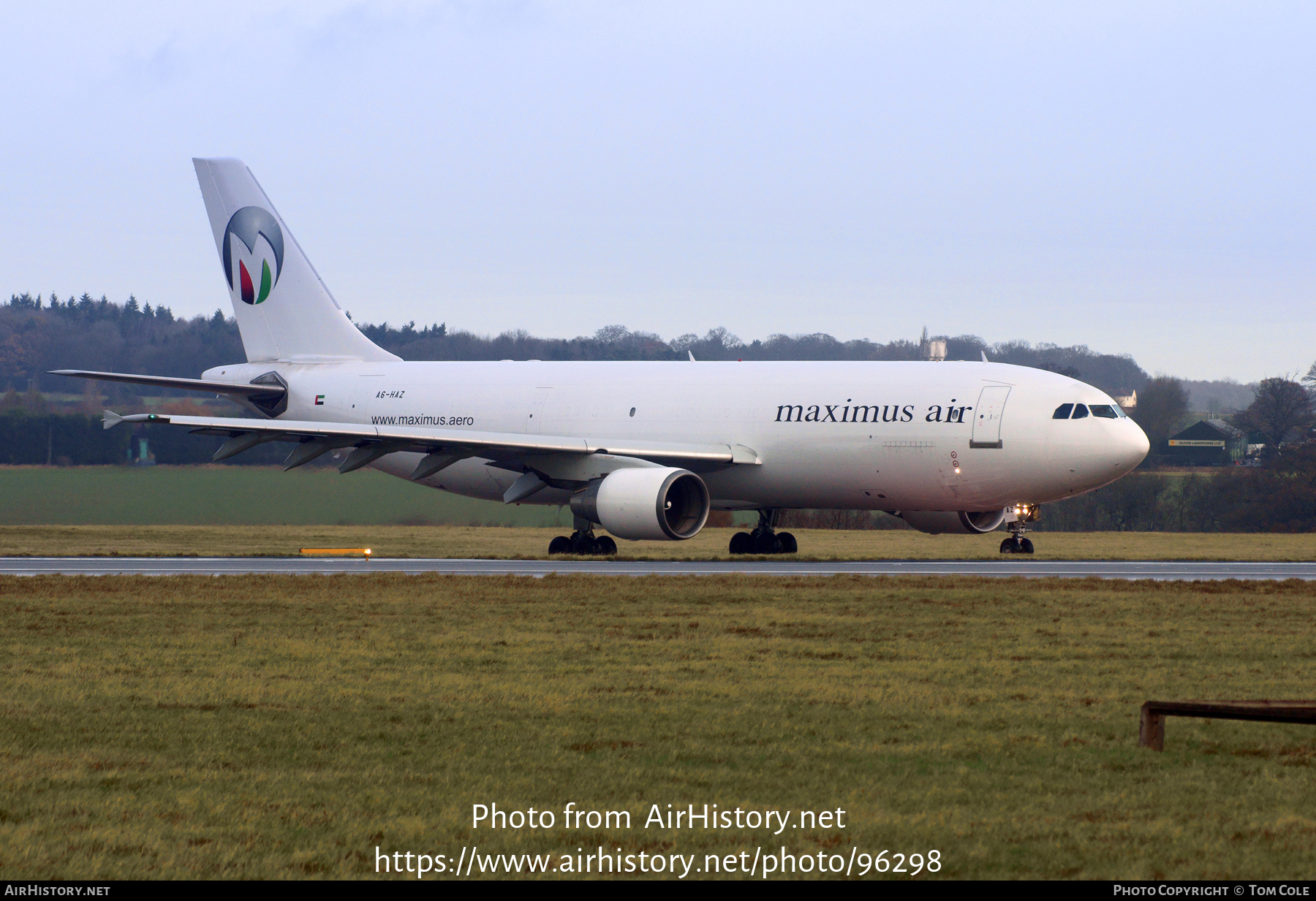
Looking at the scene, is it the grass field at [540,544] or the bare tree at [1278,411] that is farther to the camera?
the bare tree at [1278,411]

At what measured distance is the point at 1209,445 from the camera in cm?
6619

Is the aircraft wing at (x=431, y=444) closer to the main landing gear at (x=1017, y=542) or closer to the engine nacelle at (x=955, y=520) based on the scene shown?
the engine nacelle at (x=955, y=520)

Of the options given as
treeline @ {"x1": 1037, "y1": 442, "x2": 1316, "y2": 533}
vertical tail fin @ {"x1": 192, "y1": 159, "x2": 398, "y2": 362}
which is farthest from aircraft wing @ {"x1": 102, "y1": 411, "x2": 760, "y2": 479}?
treeline @ {"x1": 1037, "y1": 442, "x2": 1316, "y2": 533}

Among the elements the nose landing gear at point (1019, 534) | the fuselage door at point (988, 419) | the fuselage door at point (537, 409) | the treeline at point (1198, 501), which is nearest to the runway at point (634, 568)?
the nose landing gear at point (1019, 534)

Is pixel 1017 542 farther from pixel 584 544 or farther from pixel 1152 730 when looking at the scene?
pixel 1152 730

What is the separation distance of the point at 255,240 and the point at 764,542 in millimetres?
16107

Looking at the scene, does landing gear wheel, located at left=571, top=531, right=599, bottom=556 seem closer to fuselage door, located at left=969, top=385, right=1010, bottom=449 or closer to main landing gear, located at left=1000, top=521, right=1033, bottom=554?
fuselage door, located at left=969, top=385, right=1010, bottom=449

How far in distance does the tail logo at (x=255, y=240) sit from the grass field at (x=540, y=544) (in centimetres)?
654

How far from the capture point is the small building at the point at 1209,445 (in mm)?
63562

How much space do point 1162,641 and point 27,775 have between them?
35.3 ft

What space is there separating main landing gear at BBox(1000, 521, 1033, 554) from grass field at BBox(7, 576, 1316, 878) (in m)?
12.7

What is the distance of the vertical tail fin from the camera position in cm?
3794
